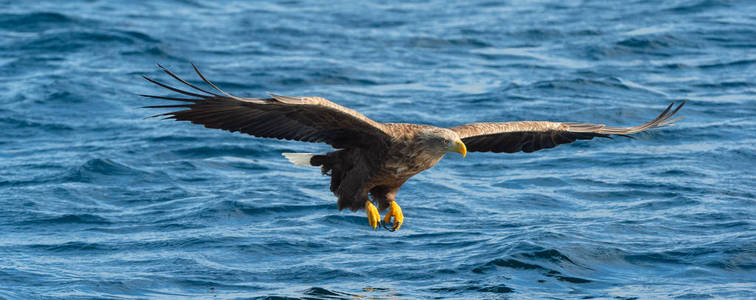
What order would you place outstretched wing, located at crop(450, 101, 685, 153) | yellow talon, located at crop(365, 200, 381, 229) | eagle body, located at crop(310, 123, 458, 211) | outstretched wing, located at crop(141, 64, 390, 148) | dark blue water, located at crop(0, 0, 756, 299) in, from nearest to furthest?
outstretched wing, located at crop(141, 64, 390, 148)
eagle body, located at crop(310, 123, 458, 211)
yellow talon, located at crop(365, 200, 381, 229)
outstretched wing, located at crop(450, 101, 685, 153)
dark blue water, located at crop(0, 0, 756, 299)

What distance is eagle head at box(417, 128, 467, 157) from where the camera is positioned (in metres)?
7.47

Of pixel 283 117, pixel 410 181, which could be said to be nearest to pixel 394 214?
pixel 283 117

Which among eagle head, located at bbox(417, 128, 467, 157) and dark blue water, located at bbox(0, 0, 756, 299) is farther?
dark blue water, located at bbox(0, 0, 756, 299)

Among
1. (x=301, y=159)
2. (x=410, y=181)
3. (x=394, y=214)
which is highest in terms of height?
(x=301, y=159)

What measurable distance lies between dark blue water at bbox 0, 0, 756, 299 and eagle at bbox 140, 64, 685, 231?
2.70ft

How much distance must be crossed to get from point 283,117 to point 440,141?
1109mm

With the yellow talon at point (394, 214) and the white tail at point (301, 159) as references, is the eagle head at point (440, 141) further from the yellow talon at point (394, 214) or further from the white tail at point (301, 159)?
the white tail at point (301, 159)

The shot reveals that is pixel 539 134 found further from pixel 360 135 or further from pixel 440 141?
pixel 360 135

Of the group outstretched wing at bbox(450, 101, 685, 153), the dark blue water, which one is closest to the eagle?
outstretched wing at bbox(450, 101, 685, 153)

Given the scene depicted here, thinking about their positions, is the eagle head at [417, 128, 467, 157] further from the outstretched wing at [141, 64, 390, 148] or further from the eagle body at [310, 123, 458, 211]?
the outstretched wing at [141, 64, 390, 148]

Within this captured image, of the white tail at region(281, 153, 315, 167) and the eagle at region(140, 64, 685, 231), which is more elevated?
the eagle at region(140, 64, 685, 231)

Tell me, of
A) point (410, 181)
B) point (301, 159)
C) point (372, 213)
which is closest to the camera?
point (372, 213)

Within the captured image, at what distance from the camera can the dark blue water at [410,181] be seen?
8.70m

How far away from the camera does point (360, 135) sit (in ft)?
25.3
